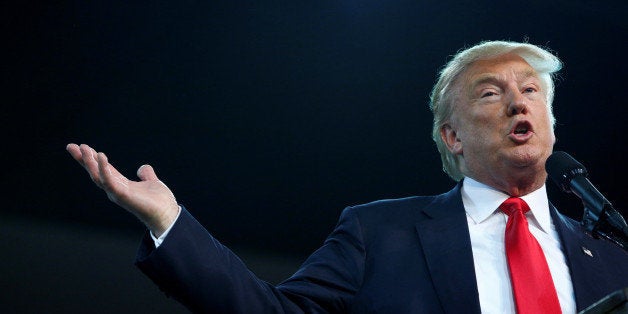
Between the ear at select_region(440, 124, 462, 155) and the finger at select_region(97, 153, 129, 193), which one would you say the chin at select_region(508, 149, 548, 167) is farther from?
the finger at select_region(97, 153, 129, 193)

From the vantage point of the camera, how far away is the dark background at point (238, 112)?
8.30 ft

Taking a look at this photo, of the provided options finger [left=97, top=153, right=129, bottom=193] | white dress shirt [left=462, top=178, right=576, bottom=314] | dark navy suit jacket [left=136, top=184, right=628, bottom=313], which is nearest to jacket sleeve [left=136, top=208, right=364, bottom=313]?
dark navy suit jacket [left=136, top=184, right=628, bottom=313]

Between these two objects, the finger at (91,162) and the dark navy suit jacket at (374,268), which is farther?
the dark navy suit jacket at (374,268)

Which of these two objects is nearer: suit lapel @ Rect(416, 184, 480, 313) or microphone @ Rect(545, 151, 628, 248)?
microphone @ Rect(545, 151, 628, 248)

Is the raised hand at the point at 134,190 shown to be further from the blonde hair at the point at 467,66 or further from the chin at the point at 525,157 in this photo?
the blonde hair at the point at 467,66

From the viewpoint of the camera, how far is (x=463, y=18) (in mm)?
2793

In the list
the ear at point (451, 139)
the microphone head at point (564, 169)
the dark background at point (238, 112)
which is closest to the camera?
the microphone head at point (564, 169)

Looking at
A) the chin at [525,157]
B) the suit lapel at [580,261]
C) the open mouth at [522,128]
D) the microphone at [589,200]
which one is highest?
the open mouth at [522,128]

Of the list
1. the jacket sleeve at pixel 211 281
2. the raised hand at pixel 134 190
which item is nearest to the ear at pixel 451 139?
the jacket sleeve at pixel 211 281

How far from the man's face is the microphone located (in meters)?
0.36

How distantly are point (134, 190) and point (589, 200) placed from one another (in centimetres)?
83

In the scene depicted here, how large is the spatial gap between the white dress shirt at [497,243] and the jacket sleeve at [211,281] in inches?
13.1

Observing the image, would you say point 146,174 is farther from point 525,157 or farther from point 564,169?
point 525,157

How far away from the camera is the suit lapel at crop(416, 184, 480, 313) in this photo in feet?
5.15
